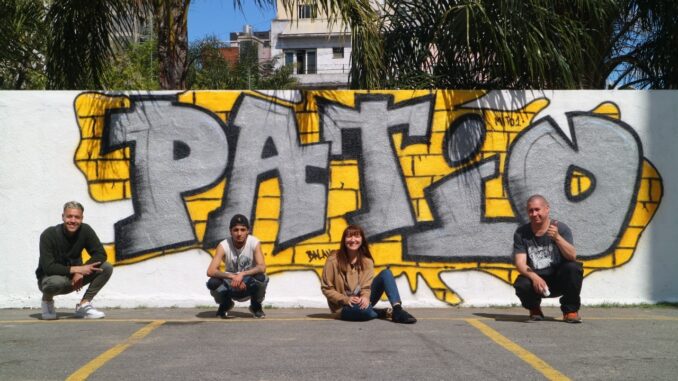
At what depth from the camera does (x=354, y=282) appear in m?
7.61

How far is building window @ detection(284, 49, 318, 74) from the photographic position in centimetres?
5116

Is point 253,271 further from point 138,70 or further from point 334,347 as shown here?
point 138,70

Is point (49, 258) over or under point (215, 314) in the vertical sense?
over

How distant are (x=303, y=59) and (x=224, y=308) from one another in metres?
45.1

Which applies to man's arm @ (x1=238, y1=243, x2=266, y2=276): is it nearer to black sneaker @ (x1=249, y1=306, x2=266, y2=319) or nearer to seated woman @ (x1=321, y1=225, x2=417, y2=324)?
black sneaker @ (x1=249, y1=306, x2=266, y2=319)

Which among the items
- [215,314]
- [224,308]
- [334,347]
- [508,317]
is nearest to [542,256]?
[508,317]

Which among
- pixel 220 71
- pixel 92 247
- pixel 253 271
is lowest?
pixel 253 271

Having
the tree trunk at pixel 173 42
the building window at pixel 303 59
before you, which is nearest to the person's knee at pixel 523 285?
the tree trunk at pixel 173 42

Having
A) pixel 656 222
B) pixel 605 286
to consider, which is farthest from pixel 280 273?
pixel 656 222

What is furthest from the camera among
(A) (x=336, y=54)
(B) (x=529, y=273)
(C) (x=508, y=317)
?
(A) (x=336, y=54)

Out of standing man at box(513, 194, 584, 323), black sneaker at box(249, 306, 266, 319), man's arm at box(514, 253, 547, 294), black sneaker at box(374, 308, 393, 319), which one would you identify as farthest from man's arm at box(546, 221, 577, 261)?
black sneaker at box(249, 306, 266, 319)

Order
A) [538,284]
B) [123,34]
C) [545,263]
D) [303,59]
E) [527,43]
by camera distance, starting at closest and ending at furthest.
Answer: [538,284], [545,263], [527,43], [123,34], [303,59]

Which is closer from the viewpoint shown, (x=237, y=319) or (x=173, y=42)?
(x=237, y=319)

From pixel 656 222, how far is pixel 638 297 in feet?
2.76
